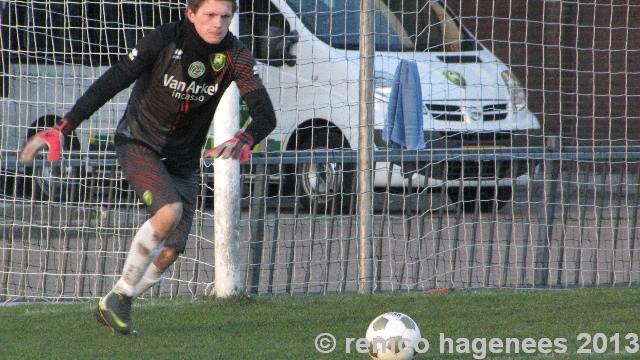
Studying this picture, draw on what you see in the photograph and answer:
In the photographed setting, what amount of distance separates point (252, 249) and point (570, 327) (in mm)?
2722

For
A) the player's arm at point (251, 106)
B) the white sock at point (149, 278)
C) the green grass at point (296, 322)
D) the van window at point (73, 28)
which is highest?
the van window at point (73, 28)

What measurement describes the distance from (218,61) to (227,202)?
149 cm

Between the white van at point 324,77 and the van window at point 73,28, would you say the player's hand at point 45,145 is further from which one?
the van window at point 73,28

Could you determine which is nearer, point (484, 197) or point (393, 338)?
point (393, 338)

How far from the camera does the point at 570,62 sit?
36.6 feet

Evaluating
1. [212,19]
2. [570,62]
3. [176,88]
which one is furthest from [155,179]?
[570,62]

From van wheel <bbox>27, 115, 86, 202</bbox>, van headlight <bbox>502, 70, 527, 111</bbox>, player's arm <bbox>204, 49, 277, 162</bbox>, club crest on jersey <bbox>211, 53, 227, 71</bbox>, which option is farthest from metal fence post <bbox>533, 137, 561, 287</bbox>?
van wheel <bbox>27, 115, 86, 202</bbox>

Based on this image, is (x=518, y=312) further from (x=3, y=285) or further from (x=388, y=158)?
(x=3, y=285)

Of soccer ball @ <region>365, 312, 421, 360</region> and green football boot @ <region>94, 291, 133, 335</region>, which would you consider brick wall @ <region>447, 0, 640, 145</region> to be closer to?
soccer ball @ <region>365, 312, 421, 360</region>

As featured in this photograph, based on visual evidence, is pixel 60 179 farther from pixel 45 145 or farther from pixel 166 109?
pixel 45 145

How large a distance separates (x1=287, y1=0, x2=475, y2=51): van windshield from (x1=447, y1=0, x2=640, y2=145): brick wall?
34 centimetres

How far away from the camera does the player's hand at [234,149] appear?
4492 mm

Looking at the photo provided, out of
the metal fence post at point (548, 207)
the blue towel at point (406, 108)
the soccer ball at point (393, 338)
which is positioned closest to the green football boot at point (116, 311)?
the soccer ball at point (393, 338)

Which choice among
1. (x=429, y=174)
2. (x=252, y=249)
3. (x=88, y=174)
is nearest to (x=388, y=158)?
(x=429, y=174)
